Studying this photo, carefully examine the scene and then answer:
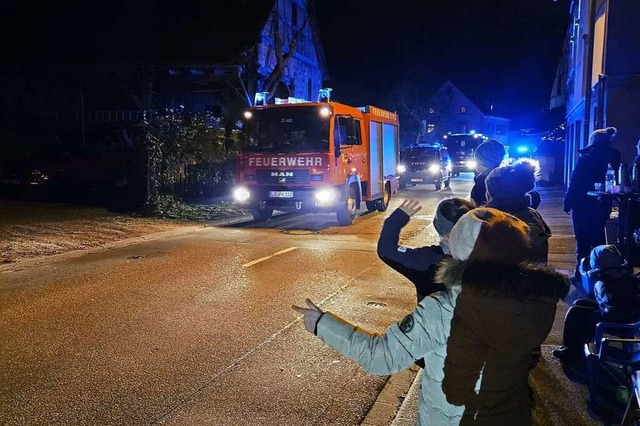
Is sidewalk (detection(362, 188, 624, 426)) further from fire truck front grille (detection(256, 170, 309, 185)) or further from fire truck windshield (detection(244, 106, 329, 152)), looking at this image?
fire truck windshield (detection(244, 106, 329, 152))

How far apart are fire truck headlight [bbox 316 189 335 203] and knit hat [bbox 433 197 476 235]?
10270 millimetres

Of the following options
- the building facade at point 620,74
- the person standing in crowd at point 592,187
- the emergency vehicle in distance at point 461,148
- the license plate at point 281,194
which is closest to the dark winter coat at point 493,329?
the person standing in crowd at point 592,187

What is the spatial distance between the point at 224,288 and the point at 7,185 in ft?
47.6

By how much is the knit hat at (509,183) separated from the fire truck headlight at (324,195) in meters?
9.37

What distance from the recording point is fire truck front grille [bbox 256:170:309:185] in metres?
13.5

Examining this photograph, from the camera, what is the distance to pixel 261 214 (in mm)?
15180

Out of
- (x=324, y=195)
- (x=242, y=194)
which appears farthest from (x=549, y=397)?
(x=242, y=194)

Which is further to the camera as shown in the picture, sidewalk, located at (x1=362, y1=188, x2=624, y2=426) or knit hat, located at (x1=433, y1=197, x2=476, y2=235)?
sidewalk, located at (x1=362, y1=188, x2=624, y2=426)

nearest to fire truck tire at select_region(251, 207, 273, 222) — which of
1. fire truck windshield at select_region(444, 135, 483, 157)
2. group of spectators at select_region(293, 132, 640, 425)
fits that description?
group of spectators at select_region(293, 132, 640, 425)

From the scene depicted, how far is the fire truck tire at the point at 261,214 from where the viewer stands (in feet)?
48.8

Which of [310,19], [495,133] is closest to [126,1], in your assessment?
[310,19]

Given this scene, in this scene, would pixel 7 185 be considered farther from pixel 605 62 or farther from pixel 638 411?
pixel 638 411

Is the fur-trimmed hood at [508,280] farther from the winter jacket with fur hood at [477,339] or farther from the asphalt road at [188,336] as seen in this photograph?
the asphalt road at [188,336]

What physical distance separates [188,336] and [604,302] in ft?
12.6
